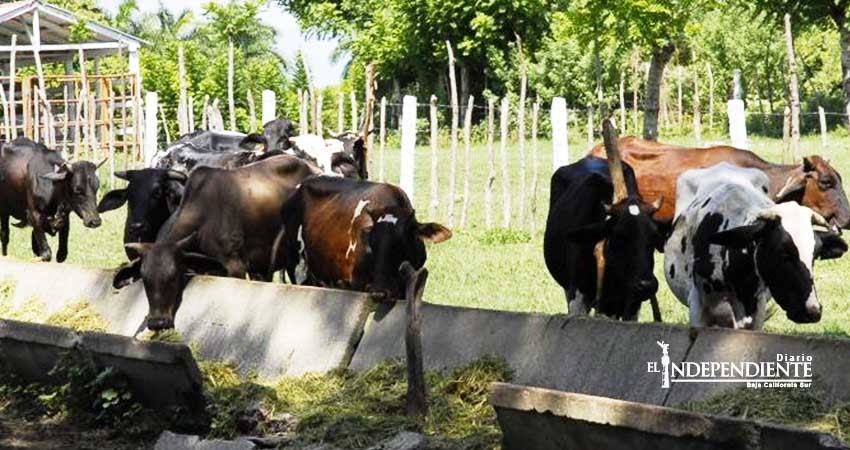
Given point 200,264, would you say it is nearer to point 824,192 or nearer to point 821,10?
point 824,192

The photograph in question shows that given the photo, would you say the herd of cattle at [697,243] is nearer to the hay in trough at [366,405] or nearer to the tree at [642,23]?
the hay in trough at [366,405]

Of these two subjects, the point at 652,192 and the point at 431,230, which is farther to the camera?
the point at 652,192

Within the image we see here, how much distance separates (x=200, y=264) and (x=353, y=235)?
1.39m

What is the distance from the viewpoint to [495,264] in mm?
18672

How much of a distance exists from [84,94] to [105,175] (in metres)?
1.70

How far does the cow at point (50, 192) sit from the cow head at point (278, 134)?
2.26 meters

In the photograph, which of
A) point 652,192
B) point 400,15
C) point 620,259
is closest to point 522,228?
point 652,192

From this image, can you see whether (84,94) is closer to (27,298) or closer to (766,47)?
(27,298)

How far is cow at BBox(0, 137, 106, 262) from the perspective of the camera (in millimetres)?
19156

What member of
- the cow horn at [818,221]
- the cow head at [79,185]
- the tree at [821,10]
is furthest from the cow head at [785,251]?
the tree at [821,10]

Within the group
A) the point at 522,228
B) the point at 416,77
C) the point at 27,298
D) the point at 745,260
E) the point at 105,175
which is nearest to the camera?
the point at 745,260

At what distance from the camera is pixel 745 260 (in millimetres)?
10312

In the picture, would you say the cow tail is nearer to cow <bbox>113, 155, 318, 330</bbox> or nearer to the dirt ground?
cow <bbox>113, 155, 318, 330</bbox>

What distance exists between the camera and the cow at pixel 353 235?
39.0 ft
